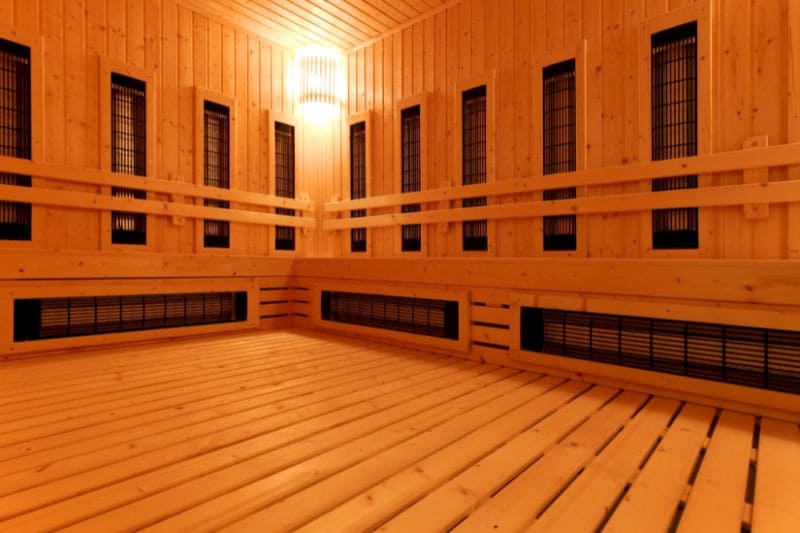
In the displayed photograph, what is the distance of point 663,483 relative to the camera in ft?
5.24

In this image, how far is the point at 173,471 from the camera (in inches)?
66.1

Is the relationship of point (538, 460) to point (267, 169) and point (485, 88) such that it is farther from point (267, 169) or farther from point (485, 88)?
point (267, 169)

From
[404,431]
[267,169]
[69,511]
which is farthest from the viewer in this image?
[267,169]

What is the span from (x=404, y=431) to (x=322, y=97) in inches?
185

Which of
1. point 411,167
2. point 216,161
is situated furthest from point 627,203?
point 216,161

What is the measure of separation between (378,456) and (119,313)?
135 inches

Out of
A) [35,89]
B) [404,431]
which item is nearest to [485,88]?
[404,431]

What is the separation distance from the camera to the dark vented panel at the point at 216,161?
5.04 meters

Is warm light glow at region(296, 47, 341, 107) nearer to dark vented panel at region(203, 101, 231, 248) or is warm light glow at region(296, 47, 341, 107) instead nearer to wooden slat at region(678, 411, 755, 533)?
dark vented panel at region(203, 101, 231, 248)

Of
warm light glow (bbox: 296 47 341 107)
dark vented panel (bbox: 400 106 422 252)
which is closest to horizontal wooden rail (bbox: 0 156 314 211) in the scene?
warm light glow (bbox: 296 47 341 107)

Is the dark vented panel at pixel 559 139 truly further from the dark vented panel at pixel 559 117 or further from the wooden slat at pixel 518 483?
the wooden slat at pixel 518 483

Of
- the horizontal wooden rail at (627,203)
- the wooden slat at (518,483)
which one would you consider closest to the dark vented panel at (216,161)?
the horizontal wooden rail at (627,203)

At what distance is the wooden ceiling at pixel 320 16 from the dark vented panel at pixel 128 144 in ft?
3.95

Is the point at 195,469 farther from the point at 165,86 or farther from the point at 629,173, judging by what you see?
the point at 165,86
